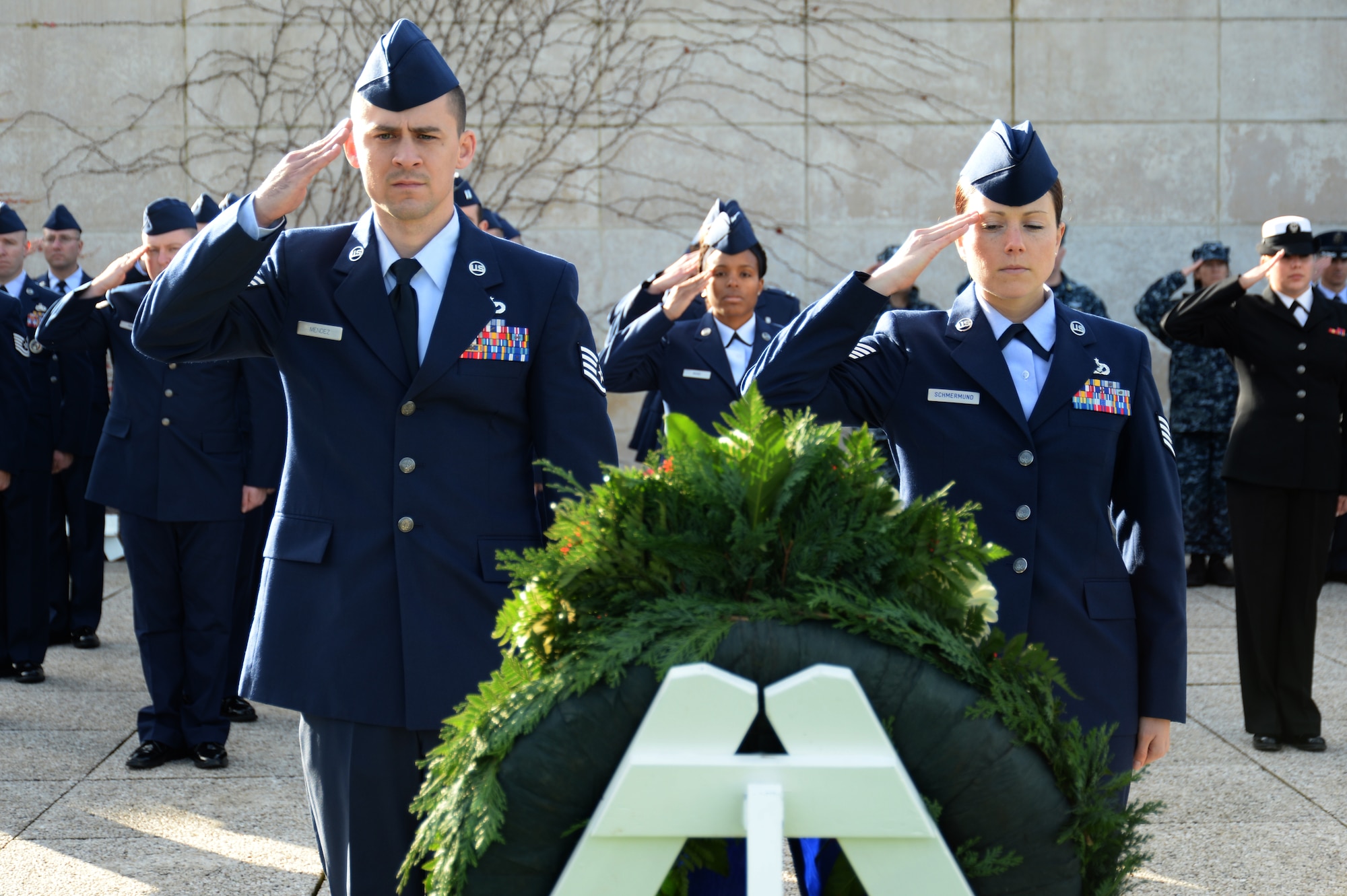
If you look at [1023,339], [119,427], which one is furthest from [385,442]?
[119,427]

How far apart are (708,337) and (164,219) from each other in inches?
86.3

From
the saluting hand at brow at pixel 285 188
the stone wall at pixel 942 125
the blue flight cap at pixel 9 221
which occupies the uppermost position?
the stone wall at pixel 942 125

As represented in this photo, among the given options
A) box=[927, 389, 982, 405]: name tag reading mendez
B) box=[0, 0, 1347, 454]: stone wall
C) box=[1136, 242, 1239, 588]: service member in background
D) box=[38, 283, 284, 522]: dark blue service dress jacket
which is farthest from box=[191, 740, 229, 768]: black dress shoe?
box=[1136, 242, 1239, 588]: service member in background

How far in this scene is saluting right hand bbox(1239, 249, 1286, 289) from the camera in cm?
530

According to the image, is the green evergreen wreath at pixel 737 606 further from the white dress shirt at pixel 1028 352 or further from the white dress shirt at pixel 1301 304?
the white dress shirt at pixel 1301 304

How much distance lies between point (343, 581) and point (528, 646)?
0.91 meters

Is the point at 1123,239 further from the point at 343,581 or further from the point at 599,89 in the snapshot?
the point at 343,581

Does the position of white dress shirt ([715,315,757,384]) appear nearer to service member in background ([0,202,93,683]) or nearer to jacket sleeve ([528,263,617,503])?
service member in background ([0,202,93,683])

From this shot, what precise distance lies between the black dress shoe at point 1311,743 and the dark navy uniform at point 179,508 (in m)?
3.95

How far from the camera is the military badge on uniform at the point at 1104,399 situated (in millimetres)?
2572

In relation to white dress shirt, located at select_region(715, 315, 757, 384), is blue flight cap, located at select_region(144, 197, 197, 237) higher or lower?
higher

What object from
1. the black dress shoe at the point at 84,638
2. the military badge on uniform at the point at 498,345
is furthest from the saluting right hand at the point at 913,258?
the black dress shoe at the point at 84,638

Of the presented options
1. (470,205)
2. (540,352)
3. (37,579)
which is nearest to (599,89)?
(470,205)

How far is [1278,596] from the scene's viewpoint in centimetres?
545
